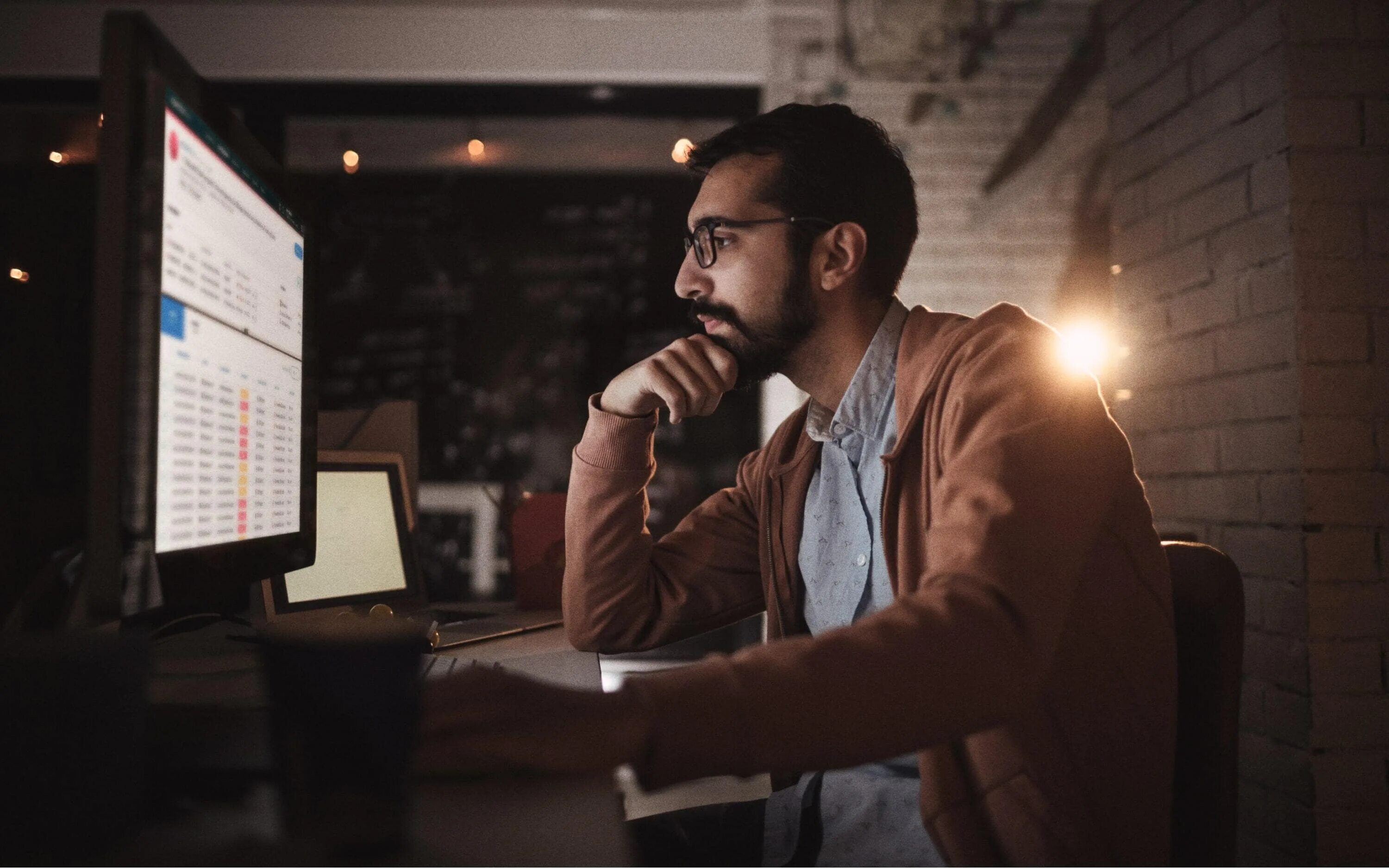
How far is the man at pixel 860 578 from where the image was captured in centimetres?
57

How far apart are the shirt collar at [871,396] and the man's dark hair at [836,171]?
0.12 metres

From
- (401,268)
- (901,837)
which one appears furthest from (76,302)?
(401,268)

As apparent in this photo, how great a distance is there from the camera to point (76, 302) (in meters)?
1.02

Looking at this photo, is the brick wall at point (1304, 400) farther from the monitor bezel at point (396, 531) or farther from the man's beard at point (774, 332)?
the monitor bezel at point (396, 531)

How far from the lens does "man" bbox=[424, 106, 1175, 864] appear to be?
566 mm

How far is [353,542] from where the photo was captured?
4.60 feet

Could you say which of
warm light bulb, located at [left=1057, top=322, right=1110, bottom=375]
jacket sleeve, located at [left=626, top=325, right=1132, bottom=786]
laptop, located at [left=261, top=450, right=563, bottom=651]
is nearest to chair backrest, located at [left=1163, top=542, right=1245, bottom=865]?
jacket sleeve, located at [left=626, top=325, right=1132, bottom=786]

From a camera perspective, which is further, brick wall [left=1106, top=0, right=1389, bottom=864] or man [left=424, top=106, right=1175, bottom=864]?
brick wall [left=1106, top=0, right=1389, bottom=864]

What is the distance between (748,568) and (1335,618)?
3.86 ft

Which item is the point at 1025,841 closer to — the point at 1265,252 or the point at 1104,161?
the point at 1265,252

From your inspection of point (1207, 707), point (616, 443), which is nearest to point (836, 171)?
point (616, 443)

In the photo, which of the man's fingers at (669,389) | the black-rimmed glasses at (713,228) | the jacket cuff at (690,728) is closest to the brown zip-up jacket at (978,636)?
the jacket cuff at (690,728)

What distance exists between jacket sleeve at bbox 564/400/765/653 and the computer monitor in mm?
384

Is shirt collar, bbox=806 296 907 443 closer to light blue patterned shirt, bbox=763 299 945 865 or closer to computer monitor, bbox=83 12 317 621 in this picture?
light blue patterned shirt, bbox=763 299 945 865
